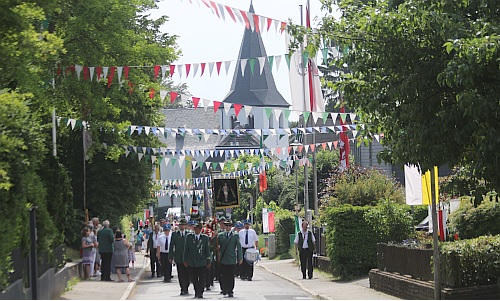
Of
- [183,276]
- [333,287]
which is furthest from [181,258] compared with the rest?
[333,287]

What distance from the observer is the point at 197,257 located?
781 inches

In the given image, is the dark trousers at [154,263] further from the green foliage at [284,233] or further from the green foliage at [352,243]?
the green foliage at [284,233]

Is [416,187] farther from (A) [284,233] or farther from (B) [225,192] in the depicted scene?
(A) [284,233]

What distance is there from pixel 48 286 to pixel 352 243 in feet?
32.3

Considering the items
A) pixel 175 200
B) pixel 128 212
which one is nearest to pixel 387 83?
pixel 128 212

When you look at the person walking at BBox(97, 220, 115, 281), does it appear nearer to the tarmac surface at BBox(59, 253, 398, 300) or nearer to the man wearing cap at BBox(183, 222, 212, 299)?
the tarmac surface at BBox(59, 253, 398, 300)

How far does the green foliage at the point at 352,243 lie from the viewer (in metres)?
24.2

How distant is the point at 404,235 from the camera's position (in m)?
22.1

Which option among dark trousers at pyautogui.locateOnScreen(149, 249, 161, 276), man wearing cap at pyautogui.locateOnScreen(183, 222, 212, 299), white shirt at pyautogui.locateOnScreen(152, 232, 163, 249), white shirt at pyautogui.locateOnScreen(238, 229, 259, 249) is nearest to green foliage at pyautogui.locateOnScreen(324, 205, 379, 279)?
white shirt at pyautogui.locateOnScreen(238, 229, 259, 249)

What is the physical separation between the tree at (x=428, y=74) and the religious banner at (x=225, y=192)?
1495cm

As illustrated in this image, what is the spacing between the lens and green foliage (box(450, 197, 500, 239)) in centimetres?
1997

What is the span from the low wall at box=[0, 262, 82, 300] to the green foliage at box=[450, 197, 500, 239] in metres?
9.48

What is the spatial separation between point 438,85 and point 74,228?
70.9 feet

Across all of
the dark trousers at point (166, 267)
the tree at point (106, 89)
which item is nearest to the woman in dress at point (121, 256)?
the dark trousers at point (166, 267)
